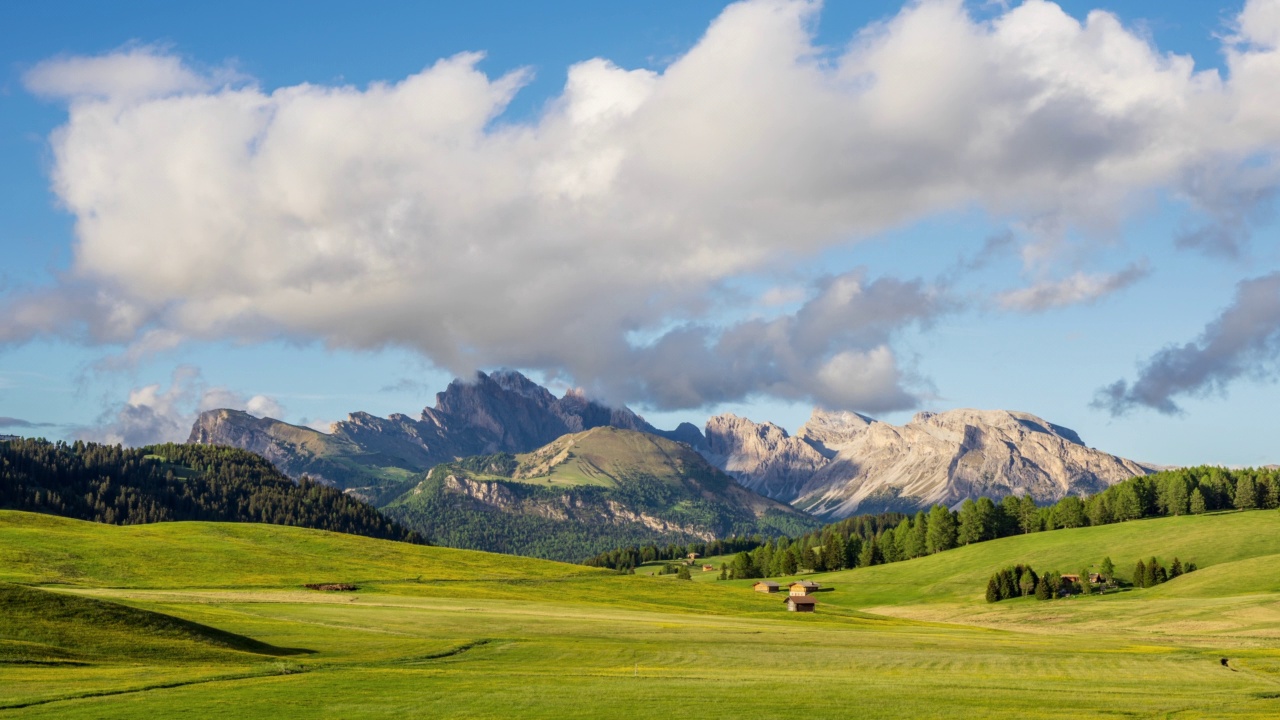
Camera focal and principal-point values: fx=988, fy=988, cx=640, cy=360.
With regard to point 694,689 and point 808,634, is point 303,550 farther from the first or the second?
point 694,689

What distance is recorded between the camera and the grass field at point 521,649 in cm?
4522

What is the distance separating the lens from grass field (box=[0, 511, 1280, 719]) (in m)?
45.2

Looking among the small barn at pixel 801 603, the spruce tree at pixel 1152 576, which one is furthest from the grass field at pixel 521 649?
the spruce tree at pixel 1152 576

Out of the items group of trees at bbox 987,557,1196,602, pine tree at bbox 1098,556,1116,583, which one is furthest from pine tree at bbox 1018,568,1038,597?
pine tree at bbox 1098,556,1116,583

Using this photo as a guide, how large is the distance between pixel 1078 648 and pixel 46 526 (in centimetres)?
15262

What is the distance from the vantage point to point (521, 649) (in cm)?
7256

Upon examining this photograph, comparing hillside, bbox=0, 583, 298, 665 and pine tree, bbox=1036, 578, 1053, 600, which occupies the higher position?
hillside, bbox=0, 583, 298, 665

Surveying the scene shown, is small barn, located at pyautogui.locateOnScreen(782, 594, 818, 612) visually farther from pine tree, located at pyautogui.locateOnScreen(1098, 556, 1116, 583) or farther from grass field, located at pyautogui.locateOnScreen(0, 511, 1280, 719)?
pine tree, located at pyautogui.locateOnScreen(1098, 556, 1116, 583)

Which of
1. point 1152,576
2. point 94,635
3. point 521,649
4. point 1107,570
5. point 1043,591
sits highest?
point 94,635

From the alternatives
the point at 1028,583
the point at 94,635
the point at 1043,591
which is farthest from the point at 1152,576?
the point at 94,635

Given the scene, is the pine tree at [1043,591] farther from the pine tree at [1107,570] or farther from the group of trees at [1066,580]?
the pine tree at [1107,570]

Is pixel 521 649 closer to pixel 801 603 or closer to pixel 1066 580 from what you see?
pixel 801 603

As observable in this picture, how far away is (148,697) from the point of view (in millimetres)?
44500

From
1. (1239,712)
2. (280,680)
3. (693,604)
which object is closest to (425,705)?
(280,680)
